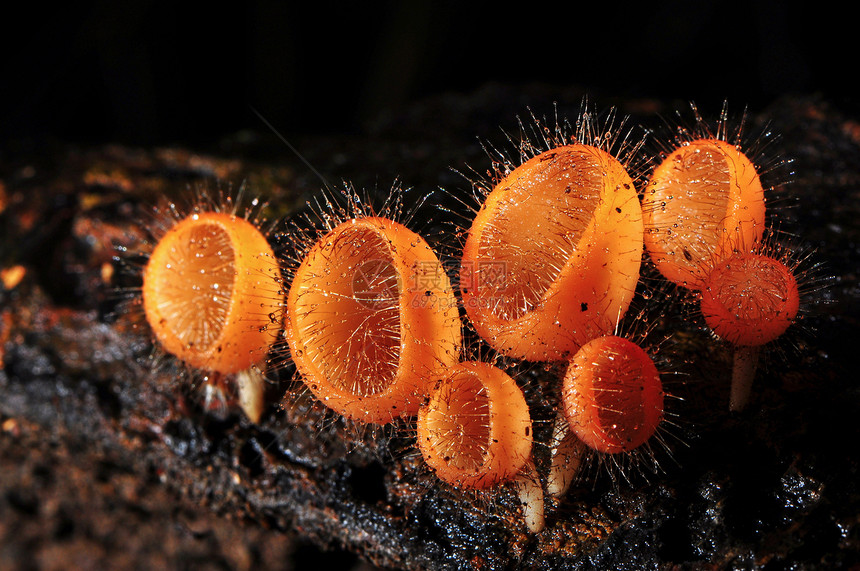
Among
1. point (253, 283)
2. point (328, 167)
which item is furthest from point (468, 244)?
point (328, 167)

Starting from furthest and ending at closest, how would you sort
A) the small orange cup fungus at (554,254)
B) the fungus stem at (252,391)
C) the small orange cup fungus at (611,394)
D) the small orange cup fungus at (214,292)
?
1. the fungus stem at (252,391)
2. the small orange cup fungus at (214,292)
3. the small orange cup fungus at (554,254)
4. the small orange cup fungus at (611,394)

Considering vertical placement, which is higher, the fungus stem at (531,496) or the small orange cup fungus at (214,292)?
the small orange cup fungus at (214,292)

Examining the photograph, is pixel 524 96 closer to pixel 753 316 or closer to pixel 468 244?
pixel 468 244

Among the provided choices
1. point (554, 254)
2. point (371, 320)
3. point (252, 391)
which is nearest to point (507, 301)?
point (554, 254)

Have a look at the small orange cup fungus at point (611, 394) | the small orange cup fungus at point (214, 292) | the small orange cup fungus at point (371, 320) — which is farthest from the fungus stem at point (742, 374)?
the small orange cup fungus at point (214, 292)

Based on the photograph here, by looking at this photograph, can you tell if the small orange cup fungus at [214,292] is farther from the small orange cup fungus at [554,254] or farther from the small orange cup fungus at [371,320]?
the small orange cup fungus at [554,254]

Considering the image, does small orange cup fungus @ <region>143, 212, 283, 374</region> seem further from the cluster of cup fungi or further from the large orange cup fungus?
the large orange cup fungus
